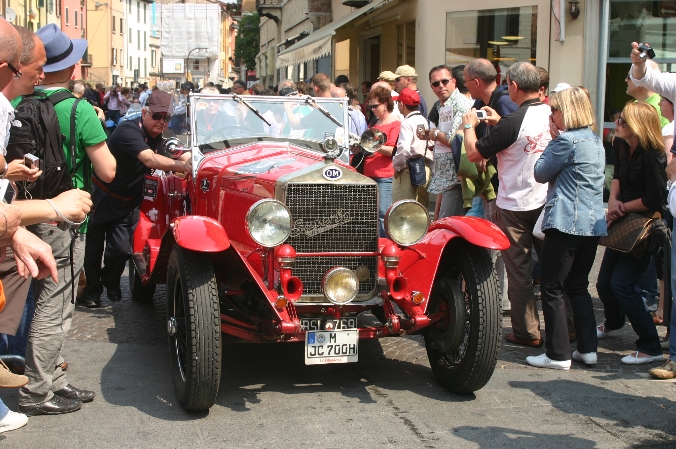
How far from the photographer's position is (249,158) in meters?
5.55

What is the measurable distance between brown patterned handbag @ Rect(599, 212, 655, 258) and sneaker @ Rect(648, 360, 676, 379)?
817 millimetres

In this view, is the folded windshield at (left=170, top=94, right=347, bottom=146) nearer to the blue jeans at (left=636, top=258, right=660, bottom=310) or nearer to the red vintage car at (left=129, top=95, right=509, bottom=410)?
the red vintage car at (left=129, top=95, right=509, bottom=410)

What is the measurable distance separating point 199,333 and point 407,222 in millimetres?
1321

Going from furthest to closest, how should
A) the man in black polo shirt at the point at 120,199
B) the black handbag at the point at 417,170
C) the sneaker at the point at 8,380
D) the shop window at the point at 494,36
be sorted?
the shop window at the point at 494,36 < the black handbag at the point at 417,170 < the man in black polo shirt at the point at 120,199 < the sneaker at the point at 8,380

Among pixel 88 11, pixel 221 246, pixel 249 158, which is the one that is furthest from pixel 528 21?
pixel 88 11

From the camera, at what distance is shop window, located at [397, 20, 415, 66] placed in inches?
583

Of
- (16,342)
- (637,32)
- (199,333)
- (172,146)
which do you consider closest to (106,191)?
(172,146)

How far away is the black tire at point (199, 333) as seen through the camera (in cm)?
428

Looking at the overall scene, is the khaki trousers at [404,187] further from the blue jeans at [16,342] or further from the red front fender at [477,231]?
the blue jeans at [16,342]

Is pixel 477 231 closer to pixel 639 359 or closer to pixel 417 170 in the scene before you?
pixel 639 359

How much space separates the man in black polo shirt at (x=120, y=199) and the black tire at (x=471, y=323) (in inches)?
115

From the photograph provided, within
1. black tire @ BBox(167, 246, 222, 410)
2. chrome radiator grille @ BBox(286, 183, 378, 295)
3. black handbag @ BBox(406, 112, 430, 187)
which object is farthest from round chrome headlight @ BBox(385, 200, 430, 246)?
black handbag @ BBox(406, 112, 430, 187)

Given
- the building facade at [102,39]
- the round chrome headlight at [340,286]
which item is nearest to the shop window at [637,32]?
the round chrome headlight at [340,286]

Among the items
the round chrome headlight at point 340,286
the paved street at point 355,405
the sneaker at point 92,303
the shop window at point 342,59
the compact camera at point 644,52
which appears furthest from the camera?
the shop window at point 342,59
